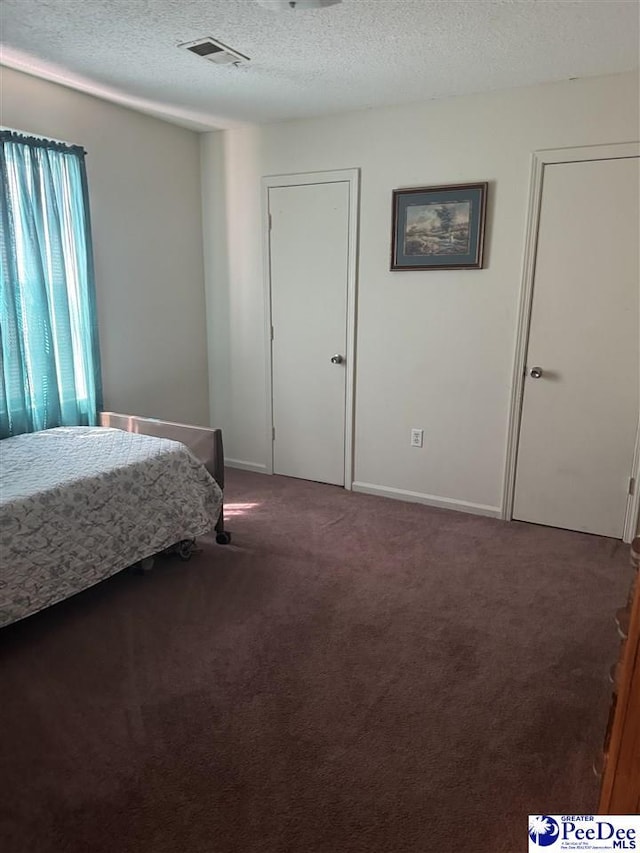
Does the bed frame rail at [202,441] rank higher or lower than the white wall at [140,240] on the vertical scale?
lower

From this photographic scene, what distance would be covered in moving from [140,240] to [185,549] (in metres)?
2.04

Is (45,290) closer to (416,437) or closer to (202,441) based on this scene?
(202,441)

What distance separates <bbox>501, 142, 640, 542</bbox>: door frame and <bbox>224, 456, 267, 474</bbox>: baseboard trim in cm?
181

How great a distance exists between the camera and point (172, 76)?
2.98 meters

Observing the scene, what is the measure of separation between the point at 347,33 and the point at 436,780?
281cm

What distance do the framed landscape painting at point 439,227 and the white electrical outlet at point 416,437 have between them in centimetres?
103

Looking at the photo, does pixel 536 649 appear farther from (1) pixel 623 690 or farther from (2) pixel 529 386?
(2) pixel 529 386

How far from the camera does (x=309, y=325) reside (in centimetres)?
396

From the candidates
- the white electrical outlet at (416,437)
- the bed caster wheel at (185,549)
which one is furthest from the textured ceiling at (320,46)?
the bed caster wheel at (185,549)

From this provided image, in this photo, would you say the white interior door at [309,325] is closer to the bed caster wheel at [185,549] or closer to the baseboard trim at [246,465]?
the baseboard trim at [246,465]

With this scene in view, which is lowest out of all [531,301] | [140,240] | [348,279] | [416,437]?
[416,437]

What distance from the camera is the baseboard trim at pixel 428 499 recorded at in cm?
361

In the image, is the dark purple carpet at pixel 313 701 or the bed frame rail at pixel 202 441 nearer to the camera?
the dark purple carpet at pixel 313 701

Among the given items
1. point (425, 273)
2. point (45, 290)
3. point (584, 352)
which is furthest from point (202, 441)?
point (584, 352)
